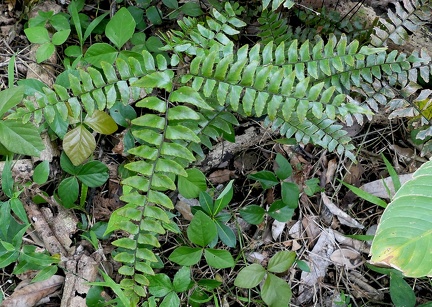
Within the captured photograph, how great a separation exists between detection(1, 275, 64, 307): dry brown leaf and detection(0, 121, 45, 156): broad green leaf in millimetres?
733

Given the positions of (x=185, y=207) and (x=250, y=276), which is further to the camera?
(x=185, y=207)

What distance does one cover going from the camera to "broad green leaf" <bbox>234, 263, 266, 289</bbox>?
8.41 feet

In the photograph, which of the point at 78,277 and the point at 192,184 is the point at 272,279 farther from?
the point at 78,277

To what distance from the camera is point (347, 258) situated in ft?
9.36

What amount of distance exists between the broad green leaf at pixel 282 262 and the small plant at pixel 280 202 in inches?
8.3

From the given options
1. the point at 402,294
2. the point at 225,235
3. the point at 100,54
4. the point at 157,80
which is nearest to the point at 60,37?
the point at 100,54

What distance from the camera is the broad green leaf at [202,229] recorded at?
2.45 metres

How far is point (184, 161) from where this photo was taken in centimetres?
246

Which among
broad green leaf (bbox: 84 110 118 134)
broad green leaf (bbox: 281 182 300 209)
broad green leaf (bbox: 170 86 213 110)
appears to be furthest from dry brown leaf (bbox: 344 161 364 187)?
broad green leaf (bbox: 84 110 118 134)

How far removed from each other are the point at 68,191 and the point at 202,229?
2.67 feet

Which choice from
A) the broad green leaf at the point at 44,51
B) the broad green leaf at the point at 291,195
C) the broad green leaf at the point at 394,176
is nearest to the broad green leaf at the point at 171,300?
the broad green leaf at the point at 291,195

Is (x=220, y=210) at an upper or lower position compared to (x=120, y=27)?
lower

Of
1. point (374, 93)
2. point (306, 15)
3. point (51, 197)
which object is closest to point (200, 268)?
point (51, 197)

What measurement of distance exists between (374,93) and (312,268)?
1144 mm
